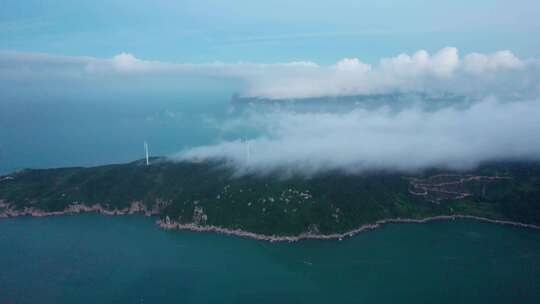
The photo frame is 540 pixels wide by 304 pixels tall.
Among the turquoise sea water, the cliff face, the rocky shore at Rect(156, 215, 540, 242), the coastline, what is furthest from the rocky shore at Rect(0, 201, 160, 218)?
the rocky shore at Rect(156, 215, 540, 242)

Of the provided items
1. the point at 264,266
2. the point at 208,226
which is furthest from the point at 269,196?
the point at 264,266

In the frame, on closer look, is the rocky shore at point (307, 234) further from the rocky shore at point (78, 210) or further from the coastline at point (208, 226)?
the rocky shore at point (78, 210)

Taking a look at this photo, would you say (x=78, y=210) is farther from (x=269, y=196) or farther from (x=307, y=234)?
(x=307, y=234)

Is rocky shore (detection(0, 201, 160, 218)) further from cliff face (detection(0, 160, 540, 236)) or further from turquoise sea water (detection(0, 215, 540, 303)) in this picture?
turquoise sea water (detection(0, 215, 540, 303))

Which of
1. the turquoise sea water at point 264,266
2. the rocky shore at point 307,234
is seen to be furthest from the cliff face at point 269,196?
the turquoise sea water at point 264,266

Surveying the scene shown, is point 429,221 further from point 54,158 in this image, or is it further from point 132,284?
point 54,158

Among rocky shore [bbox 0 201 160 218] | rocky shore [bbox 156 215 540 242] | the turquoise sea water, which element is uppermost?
rocky shore [bbox 0 201 160 218]
